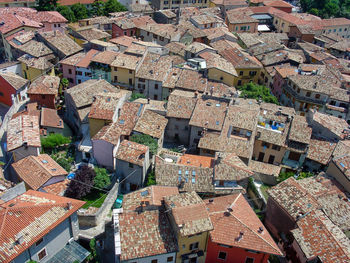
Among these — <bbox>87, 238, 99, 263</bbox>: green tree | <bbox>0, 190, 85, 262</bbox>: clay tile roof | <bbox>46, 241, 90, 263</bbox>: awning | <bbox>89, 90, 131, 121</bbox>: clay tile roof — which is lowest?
<bbox>87, 238, 99, 263</bbox>: green tree

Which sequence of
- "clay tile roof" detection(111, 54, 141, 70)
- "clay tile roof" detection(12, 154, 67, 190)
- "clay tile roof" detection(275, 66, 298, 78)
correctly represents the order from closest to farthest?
"clay tile roof" detection(12, 154, 67, 190) → "clay tile roof" detection(111, 54, 141, 70) → "clay tile roof" detection(275, 66, 298, 78)

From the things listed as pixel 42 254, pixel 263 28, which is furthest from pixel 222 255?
pixel 263 28

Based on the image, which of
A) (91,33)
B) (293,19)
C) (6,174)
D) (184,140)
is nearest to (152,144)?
(184,140)

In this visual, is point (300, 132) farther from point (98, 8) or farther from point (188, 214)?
point (98, 8)

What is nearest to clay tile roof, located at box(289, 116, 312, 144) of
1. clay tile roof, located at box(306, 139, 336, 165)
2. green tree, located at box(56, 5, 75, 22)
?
clay tile roof, located at box(306, 139, 336, 165)

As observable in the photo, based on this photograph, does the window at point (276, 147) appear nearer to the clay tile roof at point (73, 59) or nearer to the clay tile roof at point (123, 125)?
the clay tile roof at point (123, 125)

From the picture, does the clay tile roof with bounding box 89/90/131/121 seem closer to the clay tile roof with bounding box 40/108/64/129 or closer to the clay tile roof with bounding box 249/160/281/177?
the clay tile roof with bounding box 40/108/64/129
